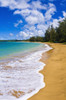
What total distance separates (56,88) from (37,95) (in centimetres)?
89

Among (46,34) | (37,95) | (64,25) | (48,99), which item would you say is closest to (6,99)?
(37,95)

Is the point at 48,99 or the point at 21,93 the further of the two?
the point at 21,93

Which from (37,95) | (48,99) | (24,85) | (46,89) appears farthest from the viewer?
(24,85)

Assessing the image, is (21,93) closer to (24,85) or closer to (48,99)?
(24,85)

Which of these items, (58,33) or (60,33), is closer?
(60,33)

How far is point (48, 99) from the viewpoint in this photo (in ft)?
9.68

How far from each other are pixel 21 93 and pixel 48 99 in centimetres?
103

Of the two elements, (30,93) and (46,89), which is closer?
(30,93)

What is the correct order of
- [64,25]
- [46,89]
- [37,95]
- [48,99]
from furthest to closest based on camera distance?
1. [64,25]
2. [46,89]
3. [37,95]
4. [48,99]

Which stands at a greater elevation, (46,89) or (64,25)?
(64,25)

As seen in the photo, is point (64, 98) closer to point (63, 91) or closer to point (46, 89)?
point (63, 91)

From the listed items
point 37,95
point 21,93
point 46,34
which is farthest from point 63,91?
point 46,34

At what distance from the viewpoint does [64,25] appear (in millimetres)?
47875

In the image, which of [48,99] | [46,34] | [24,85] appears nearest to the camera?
[48,99]
